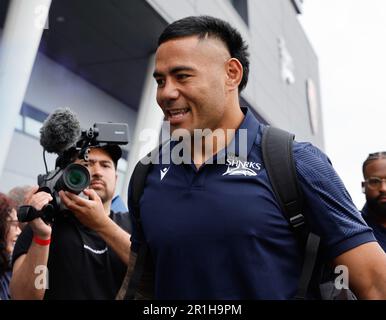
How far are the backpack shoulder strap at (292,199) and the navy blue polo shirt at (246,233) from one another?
20 mm

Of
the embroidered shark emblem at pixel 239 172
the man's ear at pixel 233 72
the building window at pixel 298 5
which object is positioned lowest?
the embroidered shark emblem at pixel 239 172


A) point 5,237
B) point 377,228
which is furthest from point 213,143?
point 377,228

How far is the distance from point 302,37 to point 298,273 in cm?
2549

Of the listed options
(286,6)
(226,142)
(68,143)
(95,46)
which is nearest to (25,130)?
(95,46)

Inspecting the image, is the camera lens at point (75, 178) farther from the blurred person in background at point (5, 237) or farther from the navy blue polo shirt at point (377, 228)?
the navy blue polo shirt at point (377, 228)

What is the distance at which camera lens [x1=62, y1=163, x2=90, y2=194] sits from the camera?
220 centimetres

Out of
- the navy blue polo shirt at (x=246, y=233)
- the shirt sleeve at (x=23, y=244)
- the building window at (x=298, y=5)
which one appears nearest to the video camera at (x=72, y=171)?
the shirt sleeve at (x=23, y=244)

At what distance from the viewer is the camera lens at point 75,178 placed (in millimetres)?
2195

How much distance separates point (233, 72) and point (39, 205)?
1156 millimetres

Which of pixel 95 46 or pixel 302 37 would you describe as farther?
pixel 302 37

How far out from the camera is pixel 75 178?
222cm

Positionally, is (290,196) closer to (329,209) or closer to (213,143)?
(329,209)

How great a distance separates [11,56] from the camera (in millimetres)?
6578
